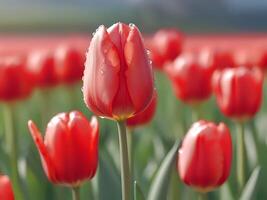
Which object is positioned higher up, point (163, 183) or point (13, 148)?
point (163, 183)

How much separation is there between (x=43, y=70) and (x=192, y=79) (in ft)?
2.90

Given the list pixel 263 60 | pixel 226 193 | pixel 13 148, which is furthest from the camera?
pixel 263 60

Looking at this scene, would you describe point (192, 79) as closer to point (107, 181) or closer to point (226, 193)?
point (226, 193)

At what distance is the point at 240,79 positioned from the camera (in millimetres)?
2244

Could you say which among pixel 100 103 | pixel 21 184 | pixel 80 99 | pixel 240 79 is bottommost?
pixel 80 99

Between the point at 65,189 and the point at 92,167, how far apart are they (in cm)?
59

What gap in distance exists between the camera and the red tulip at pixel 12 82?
9.36ft

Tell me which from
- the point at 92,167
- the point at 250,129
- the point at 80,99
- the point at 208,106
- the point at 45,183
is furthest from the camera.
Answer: the point at 80,99

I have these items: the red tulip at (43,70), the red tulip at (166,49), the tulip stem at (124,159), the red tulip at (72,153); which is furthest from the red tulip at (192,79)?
the tulip stem at (124,159)

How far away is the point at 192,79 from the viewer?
2.71m

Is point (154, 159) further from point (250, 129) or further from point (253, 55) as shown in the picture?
point (253, 55)

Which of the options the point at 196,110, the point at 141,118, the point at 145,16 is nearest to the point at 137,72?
the point at 141,118

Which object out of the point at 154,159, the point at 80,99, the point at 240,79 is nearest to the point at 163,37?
the point at 80,99

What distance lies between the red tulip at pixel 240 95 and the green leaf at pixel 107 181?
43 centimetres
